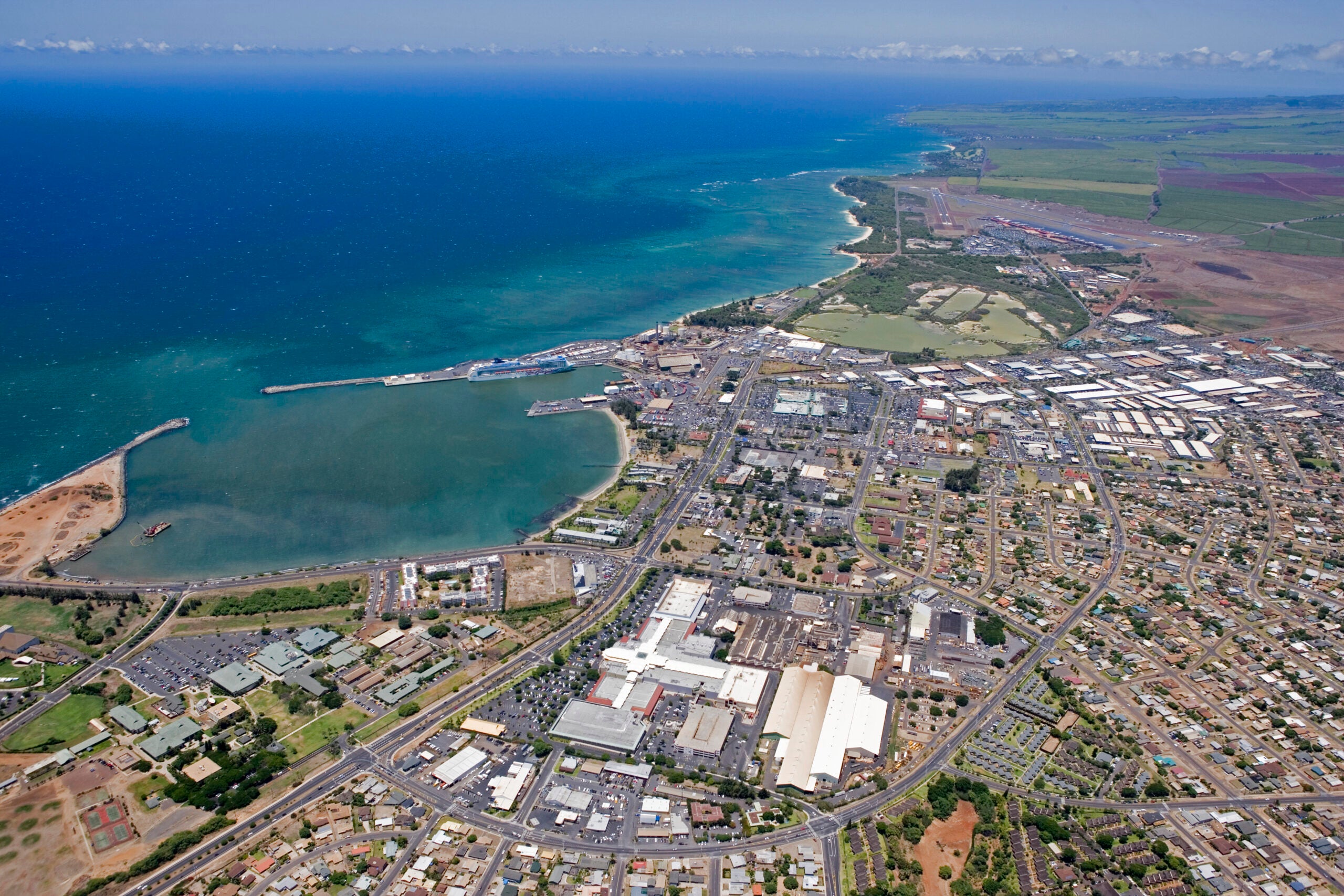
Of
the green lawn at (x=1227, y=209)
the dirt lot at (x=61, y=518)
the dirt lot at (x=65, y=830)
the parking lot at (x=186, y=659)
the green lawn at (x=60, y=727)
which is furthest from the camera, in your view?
the green lawn at (x=1227, y=209)

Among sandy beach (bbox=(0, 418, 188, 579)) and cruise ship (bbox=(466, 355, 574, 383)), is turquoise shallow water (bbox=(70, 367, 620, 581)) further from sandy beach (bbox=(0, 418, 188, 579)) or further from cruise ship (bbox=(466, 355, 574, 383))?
cruise ship (bbox=(466, 355, 574, 383))

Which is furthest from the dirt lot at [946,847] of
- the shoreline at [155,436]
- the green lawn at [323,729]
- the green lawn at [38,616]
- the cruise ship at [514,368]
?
the cruise ship at [514,368]

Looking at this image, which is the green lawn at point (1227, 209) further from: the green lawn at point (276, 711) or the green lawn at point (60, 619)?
the green lawn at point (60, 619)

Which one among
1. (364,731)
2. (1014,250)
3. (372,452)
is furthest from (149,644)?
(1014,250)

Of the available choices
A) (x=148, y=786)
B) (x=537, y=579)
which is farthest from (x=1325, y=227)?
(x=148, y=786)

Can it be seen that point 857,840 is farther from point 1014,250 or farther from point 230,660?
point 1014,250

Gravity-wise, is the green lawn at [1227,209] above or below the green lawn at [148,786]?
above

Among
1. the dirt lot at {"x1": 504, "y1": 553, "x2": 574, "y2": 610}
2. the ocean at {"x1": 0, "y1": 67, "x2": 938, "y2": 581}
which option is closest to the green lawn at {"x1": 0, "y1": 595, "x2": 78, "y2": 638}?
the ocean at {"x1": 0, "y1": 67, "x2": 938, "y2": 581}
